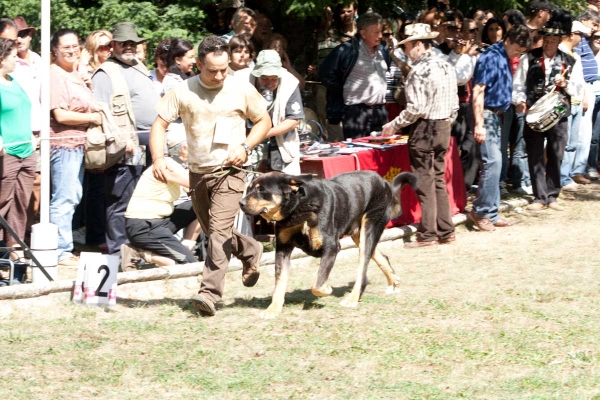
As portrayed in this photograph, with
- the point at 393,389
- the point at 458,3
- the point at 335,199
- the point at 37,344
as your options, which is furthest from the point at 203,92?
the point at 458,3

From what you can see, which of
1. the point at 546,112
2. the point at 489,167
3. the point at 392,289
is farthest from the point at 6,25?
the point at 546,112

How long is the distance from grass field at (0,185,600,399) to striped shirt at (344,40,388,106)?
10.2 ft

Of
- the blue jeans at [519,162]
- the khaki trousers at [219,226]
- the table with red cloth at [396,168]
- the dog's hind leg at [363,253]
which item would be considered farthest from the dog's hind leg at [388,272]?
the blue jeans at [519,162]

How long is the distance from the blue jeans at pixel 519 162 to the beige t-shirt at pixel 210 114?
638cm

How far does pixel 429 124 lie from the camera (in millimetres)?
11172

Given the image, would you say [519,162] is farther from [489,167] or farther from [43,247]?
[43,247]

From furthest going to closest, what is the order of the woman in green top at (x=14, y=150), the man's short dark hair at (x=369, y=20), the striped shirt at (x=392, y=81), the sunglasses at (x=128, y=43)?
the striped shirt at (x=392, y=81)
the man's short dark hair at (x=369, y=20)
the sunglasses at (x=128, y=43)
the woman in green top at (x=14, y=150)

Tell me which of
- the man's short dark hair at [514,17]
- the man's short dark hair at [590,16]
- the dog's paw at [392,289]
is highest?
the man's short dark hair at [590,16]

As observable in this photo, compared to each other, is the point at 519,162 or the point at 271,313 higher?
the point at 519,162

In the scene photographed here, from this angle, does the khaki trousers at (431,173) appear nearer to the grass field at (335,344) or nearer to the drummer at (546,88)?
the grass field at (335,344)

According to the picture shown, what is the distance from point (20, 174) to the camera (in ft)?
31.8

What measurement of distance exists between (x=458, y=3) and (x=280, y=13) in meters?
2.62

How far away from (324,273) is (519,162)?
6549 mm

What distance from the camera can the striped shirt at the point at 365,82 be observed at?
12469 mm
